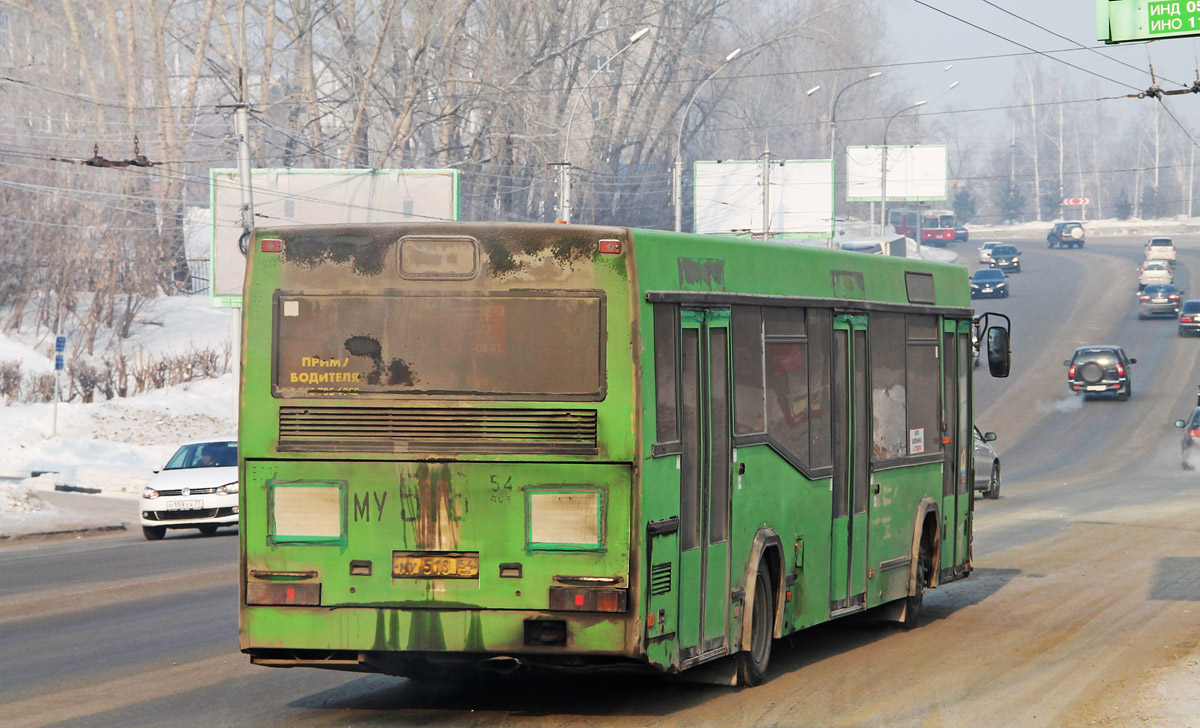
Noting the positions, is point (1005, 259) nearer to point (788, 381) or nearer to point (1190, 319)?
point (1190, 319)

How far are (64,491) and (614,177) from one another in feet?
171

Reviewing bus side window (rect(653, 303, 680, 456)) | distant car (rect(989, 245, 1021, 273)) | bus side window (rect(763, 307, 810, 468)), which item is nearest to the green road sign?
bus side window (rect(763, 307, 810, 468))

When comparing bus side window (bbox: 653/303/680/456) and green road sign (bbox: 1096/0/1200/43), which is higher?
green road sign (bbox: 1096/0/1200/43)

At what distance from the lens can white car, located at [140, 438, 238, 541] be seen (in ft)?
72.0

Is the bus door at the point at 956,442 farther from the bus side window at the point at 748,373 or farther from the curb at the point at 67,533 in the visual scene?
the curb at the point at 67,533

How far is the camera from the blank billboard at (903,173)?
10456 cm

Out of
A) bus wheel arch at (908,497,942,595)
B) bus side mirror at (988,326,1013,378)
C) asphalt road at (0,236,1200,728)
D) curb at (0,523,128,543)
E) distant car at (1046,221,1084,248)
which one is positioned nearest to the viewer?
asphalt road at (0,236,1200,728)

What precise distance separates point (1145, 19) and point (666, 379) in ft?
24.1

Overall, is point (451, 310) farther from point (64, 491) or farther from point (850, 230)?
point (850, 230)

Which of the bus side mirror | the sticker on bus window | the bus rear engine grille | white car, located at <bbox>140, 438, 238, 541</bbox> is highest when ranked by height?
the bus side mirror

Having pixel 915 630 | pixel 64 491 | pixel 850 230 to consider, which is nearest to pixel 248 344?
pixel 915 630

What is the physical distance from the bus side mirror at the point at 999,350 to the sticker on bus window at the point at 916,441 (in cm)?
139

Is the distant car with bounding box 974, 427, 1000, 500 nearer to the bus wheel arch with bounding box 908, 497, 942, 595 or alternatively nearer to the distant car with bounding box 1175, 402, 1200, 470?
the distant car with bounding box 1175, 402, 1200, 470

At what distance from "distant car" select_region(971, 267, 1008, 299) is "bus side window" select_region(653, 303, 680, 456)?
66979 millimetres
